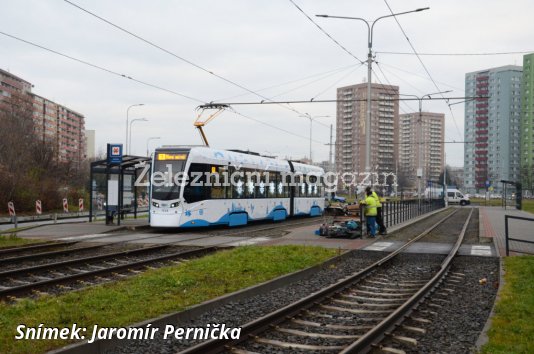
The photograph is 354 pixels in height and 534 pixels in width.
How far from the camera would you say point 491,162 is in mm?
141375

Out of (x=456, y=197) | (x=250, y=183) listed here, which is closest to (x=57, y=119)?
(x=456, y=197)

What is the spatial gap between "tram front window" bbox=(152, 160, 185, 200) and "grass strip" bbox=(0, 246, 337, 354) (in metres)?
7.60

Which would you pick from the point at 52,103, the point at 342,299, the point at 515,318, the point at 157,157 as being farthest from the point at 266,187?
the point at 52,103

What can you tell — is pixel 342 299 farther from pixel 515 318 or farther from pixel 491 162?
pixel 491 162

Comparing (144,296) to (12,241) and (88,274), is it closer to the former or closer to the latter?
(88,274)

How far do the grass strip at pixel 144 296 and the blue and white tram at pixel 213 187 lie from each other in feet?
25.1

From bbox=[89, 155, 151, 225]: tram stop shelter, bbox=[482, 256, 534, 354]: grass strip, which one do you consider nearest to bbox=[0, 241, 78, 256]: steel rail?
bbox=[89, 155, 151, 225]: tram stop shelter

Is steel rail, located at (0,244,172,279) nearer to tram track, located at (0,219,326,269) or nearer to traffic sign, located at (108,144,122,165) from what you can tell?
tram track, located at (0,219,326,269)

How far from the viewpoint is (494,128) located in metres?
141

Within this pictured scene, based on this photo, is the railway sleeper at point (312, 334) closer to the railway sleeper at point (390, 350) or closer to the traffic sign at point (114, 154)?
the railway sleeper at point (390, 350)

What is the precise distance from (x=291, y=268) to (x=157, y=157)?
10.8m

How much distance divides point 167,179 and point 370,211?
741 cm

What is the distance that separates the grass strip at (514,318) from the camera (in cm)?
599

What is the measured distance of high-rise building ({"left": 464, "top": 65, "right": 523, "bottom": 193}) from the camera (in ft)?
446
